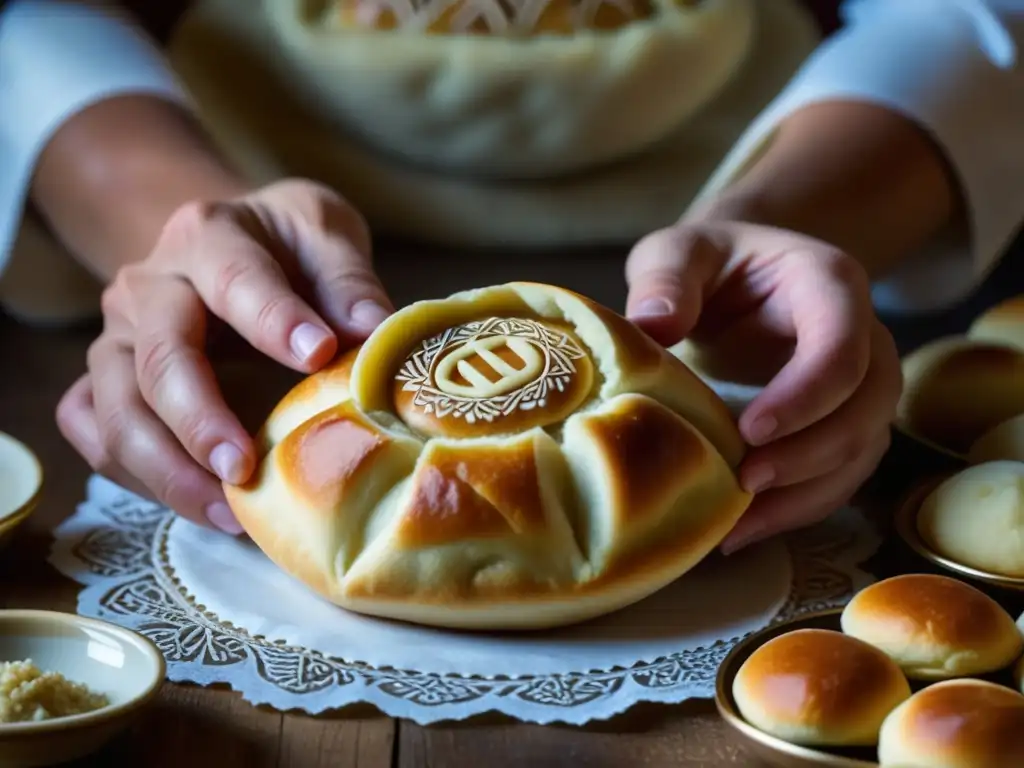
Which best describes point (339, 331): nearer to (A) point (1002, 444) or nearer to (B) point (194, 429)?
(B) point (194, 429)

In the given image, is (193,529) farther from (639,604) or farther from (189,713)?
(639,604)

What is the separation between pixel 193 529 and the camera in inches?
34.5

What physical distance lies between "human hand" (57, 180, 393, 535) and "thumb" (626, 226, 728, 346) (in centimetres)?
18

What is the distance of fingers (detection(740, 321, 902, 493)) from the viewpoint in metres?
0.80

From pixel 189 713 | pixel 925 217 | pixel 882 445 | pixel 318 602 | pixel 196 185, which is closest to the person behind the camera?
pixel 189 713

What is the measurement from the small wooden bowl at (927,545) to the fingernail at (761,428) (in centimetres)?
12

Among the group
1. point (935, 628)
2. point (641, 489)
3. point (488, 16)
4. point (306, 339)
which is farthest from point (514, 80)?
point (935, 628)

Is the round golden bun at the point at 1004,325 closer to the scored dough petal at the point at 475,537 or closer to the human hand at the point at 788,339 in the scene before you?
the human hand at the point at 788,339

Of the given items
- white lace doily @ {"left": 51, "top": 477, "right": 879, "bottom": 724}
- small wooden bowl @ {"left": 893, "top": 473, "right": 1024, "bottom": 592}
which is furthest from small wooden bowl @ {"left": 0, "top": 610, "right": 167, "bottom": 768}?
small wooden bowl @ {"left": 893, "top": 473, "right": 1024, "bottom": 592}

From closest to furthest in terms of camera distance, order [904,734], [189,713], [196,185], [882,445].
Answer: [904,734] → [189,713] → [882,445] → [196,185]

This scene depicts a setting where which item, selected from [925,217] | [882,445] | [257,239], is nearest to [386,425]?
[257,239]

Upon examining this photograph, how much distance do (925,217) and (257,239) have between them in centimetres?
72

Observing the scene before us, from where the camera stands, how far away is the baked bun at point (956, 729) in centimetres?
55

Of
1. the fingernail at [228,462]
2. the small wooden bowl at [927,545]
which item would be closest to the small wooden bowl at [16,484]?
the fingernail at [228,462]
